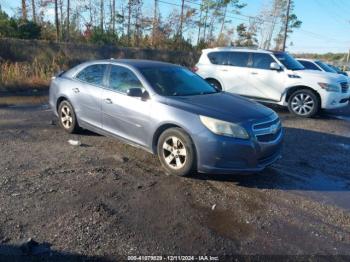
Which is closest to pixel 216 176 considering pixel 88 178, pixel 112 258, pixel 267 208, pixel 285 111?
pixel 267 208

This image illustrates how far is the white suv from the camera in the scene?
9875 mm

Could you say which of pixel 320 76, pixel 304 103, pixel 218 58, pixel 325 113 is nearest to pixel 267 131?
pixel 304 103

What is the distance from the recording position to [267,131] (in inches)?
194

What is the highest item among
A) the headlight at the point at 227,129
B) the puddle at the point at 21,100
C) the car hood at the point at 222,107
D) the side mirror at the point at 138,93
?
the side mirror at the point at 138,93

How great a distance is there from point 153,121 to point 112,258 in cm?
234

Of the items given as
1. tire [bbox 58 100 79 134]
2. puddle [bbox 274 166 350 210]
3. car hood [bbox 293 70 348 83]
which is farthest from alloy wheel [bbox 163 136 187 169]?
car hood [bbox 293 70 348 83]

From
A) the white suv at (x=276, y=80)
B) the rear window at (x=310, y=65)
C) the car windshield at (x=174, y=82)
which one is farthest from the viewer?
the rear window at (x=310, y=65)

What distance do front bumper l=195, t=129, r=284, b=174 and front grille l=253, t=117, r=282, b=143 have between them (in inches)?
4.2

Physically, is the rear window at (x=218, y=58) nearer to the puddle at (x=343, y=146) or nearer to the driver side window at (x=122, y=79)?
the puddle at (x=343, y=146)

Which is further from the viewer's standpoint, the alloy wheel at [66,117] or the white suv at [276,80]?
the white suv at [276,80]

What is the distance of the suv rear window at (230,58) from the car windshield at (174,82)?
5.08m

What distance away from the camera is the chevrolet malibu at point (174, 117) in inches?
182

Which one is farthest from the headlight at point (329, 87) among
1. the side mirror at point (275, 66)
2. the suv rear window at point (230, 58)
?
the suv rear window at point (230, 58)

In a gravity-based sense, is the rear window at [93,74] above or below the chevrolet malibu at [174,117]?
above
